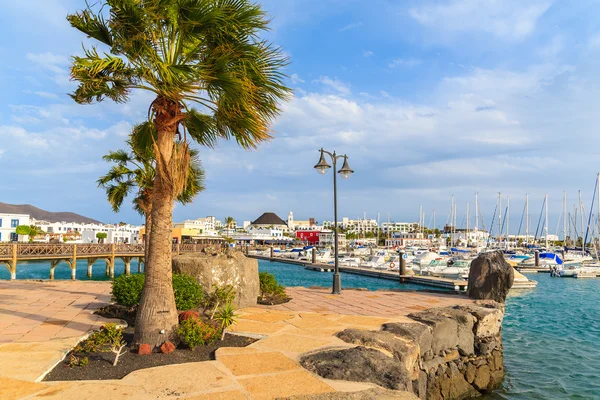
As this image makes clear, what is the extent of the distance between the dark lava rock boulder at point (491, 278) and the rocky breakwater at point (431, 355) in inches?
1.7

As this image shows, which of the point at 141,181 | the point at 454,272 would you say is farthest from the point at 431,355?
the point at 454,272

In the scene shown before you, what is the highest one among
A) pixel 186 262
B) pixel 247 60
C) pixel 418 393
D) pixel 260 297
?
pixel 247 60

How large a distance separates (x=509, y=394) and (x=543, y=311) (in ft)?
41.8

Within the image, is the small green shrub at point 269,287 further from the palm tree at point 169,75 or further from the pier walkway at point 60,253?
the pier walkway at point 60,253

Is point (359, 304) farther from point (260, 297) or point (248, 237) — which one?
point (248, 237)

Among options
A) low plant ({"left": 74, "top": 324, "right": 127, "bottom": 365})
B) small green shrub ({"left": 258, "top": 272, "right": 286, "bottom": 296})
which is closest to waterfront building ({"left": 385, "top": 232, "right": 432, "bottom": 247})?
small green shrub ({"left": 258, "top": 272, "right": 286, "bottom": 296})

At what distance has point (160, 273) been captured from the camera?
6.61 metres

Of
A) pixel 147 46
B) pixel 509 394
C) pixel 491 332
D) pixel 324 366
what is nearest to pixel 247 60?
pixel 147 46

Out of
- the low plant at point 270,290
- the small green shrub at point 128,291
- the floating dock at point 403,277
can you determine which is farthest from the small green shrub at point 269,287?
the floating dock at point 403,277

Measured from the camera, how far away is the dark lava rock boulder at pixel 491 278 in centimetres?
1234

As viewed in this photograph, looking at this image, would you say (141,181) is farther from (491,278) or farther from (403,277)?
(403,277)

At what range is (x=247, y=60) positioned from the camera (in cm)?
685

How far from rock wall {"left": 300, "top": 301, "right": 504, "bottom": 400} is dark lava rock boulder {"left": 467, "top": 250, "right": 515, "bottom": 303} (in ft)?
6.03

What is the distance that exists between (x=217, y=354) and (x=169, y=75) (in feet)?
14.0
